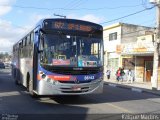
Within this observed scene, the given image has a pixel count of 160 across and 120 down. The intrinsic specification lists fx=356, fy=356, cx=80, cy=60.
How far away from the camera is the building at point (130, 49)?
37.2m

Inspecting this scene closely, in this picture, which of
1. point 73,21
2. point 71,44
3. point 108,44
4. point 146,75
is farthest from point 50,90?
point 108,44

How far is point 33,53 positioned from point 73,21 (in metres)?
2.23

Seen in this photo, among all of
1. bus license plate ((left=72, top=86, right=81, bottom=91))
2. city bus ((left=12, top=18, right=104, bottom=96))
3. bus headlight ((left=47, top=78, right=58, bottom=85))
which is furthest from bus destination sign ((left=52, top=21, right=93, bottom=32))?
bus license plate ((left=72, top=86, right=81, bottom=91))

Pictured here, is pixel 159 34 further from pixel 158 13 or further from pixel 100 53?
pixel 100 53

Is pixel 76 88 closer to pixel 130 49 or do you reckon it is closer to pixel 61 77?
pixel 61 77

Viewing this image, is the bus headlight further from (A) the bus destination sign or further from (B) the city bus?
(A) the bus destination sign

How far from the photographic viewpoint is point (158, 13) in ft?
84.7

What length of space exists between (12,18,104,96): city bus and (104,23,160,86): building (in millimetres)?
19775

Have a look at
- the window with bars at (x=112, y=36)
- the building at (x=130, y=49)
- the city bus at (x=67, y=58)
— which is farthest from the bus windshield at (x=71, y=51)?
the window with bars at (x=112, y=36)

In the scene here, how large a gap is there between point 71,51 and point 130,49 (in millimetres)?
25231

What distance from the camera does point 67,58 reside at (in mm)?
13930

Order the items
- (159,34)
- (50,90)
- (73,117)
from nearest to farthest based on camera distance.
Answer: (73,117) < (50,90) < (159,34)

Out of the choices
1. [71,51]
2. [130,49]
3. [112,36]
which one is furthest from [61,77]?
[112,36]

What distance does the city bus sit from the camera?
13.7 m
